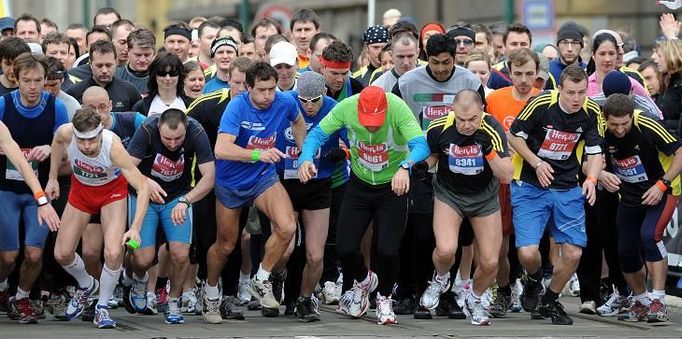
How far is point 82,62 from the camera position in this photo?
56.6 ft

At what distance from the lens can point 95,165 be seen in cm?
1350

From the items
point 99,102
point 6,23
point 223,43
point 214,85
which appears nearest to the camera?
point 99,102

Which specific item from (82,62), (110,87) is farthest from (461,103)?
(82,62)

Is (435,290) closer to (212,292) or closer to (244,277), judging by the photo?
(212,292)

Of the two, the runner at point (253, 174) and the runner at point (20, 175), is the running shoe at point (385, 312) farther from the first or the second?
the runner at point (20, 175)

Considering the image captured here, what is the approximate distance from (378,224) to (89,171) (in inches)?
88.7

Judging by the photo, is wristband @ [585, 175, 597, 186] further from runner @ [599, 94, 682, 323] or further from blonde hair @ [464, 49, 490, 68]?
blonde hair @ [464, 49, 490, 68]

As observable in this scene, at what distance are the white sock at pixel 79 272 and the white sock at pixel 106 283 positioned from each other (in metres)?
0.29

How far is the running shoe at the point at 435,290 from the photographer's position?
46.8ft

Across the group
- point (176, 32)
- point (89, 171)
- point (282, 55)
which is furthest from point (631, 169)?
point (176, 32)

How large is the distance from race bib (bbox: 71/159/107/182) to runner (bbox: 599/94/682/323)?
3.92 m

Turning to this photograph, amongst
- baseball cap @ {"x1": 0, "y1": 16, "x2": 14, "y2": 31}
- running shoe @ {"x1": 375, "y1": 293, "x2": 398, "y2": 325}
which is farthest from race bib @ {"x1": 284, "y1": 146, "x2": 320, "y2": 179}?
baseball cap @ {"x1": 0, "y1": 16, "x2": 14, "y2": 31}

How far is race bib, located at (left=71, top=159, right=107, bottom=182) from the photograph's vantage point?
13.5m

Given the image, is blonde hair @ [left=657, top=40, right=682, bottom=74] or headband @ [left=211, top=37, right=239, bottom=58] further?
blonde hair @ [left=657, top=40, right=682, bottom=74]
